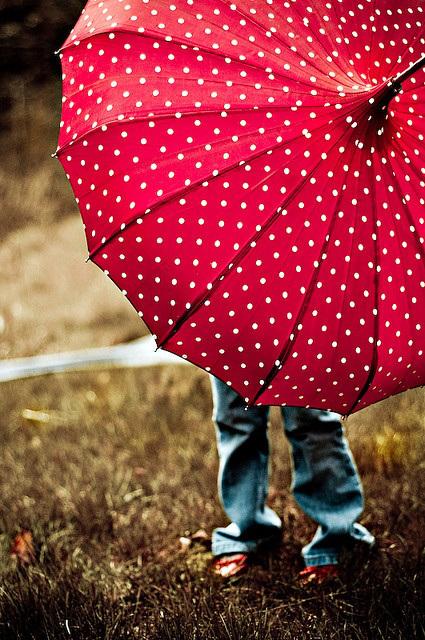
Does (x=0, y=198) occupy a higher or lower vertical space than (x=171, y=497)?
higher

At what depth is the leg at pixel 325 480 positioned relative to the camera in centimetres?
272

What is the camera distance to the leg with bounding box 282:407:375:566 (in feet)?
8.91

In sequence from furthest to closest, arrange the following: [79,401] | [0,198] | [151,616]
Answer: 1. [0,198]
2. [79,401]
3. [151,616]

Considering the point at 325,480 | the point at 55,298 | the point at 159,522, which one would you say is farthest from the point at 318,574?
the point at 55,298

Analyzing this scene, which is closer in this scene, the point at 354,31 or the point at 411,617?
the point at 354,31

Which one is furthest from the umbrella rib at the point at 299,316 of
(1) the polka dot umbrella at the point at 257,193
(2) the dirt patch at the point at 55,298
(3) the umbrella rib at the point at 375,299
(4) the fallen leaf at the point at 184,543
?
(2) the dirt patch at the point at 55,298

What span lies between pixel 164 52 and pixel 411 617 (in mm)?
1686

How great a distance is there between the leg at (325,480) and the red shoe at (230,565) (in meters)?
0.22

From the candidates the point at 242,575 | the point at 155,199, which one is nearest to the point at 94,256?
the point at 155,199

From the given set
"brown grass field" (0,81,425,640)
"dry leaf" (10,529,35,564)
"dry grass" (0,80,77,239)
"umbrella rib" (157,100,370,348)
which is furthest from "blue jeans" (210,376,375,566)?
"dry grass" (0,80,77,239)

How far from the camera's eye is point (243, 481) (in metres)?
2.85

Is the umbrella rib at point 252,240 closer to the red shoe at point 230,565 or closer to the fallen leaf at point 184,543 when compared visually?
the red shoe at point 230,565

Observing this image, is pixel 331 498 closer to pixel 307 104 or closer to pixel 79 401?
pixel 307 104

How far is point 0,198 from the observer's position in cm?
981
